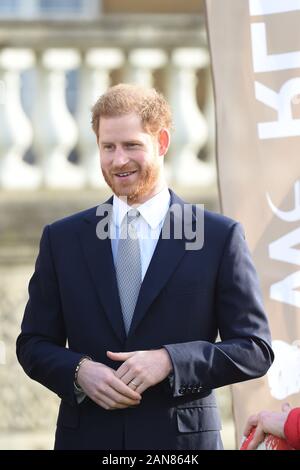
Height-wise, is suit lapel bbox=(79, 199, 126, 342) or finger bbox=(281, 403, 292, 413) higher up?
suit lapel bbox=(79, 199, 126, 342)

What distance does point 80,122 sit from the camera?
25.8 ft

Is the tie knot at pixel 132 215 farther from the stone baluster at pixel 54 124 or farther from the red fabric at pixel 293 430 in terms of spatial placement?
the stone baluster at pixel 54 124

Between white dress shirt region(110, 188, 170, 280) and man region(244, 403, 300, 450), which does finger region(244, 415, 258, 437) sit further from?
white dress shirt region(110, 188, 170, 280)

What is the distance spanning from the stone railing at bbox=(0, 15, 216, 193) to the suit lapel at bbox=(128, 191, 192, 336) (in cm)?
406

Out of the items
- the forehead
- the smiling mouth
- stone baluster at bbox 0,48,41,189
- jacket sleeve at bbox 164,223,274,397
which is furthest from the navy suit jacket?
stone baluster at bbox 0,48,41,189

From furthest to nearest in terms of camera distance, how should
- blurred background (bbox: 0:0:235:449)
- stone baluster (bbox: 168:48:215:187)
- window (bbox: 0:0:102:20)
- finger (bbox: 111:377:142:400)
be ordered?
window (bbox: 0:0:102:20) < stone baluster (bbox: 168:48:215:187) < blurred background (bbox: 0:0:235:449) < finger (bbox: 111:377:142:400)

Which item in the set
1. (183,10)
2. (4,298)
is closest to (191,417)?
(4,298)

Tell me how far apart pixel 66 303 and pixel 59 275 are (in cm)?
9

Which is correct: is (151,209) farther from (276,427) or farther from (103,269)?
(276,427)

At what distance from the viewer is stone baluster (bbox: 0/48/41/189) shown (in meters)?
7.76

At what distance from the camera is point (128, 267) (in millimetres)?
3793

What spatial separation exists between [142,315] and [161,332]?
0.08 m

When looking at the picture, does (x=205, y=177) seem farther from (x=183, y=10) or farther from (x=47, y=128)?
(x=183, y=10)

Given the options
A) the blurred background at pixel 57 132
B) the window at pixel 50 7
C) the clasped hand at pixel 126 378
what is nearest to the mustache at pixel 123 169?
the clasped hand at pixel 126 378
